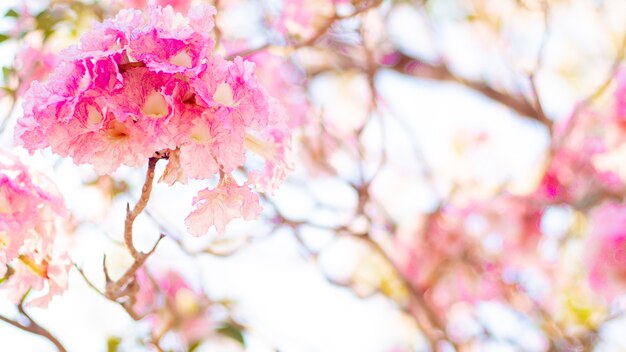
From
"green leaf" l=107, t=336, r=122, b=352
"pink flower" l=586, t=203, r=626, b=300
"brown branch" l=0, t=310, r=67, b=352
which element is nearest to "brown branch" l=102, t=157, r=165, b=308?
"brown branch" l=0, t=310, r=67, b=352

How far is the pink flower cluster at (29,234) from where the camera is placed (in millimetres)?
924

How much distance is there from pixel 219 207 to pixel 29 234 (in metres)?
0.25

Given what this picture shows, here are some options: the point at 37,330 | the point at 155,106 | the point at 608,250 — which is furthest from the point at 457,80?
the point at 155,106

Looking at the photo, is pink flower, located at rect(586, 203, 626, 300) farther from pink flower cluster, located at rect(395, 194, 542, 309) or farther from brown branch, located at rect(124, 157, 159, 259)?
brown branch, located at rect(124, 157, 159, 259)

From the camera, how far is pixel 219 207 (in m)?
0.89

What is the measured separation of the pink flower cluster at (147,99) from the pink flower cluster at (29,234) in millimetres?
136

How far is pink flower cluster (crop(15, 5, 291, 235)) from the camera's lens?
2.53 feet

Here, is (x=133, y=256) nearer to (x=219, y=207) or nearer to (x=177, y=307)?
(x=219, y=207)

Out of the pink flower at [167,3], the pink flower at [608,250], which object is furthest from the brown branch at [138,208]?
the pink flower at [608,250]

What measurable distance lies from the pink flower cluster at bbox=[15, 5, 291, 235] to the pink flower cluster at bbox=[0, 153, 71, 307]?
14 centimetres

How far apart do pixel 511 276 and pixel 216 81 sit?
1.97m

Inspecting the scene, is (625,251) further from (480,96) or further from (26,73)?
(26,73)

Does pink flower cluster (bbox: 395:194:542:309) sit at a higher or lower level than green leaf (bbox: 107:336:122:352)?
lower

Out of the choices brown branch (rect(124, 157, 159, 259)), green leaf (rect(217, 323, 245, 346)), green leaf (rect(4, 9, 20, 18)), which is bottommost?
green leaf (rect(217, 323, 245, 346))
